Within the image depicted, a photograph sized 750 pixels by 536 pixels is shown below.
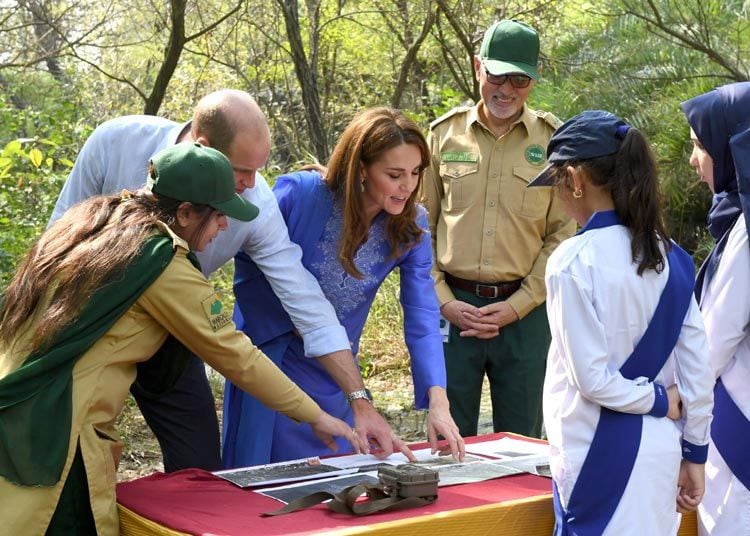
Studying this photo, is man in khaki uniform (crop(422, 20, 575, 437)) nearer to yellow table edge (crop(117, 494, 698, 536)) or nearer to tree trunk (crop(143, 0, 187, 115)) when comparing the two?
yellow table edge (crop(117, 494, 698, 536))

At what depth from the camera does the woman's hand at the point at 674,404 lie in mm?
2455

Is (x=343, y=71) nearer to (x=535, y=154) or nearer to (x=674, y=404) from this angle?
(x=535, y=154)

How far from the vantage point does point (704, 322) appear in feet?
8.75

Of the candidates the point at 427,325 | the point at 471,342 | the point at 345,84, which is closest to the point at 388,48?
the point at 345,84

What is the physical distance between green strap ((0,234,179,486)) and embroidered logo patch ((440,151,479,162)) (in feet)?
6.29

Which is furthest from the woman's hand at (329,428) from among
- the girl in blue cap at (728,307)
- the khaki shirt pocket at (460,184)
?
the khaki shirt pocket at (460,184)

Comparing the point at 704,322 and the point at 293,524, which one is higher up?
the point at 704,322

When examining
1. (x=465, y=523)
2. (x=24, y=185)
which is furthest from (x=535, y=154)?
(x=24, y=185)

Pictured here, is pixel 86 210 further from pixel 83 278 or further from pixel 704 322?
pixel 704 322

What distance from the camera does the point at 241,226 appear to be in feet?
9.77

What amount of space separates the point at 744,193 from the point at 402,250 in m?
1.01

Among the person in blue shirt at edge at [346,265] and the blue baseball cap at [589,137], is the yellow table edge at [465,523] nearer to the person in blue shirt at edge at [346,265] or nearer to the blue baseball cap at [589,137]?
the person in blue shirt at edge at [346,265]

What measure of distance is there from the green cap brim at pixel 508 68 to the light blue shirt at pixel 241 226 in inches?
41.8

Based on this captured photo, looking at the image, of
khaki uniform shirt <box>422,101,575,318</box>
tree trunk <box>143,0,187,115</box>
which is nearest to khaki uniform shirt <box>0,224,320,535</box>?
khaki uniform shirt <box>422,101,575,318</box>
